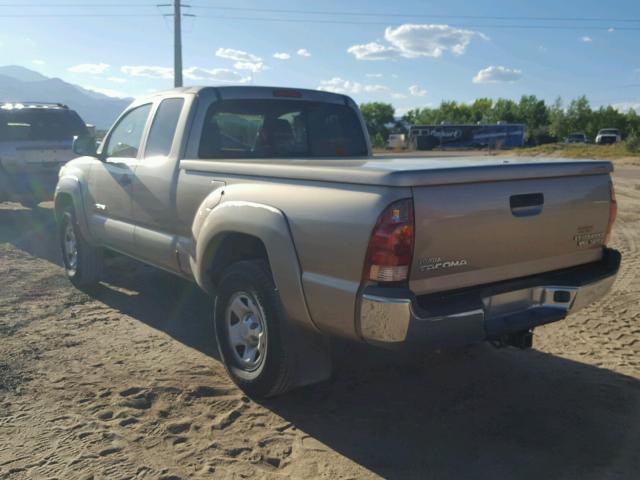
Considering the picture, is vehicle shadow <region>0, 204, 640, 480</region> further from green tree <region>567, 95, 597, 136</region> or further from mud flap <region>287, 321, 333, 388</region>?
green tree <region>567, 95, 597, 136</region>

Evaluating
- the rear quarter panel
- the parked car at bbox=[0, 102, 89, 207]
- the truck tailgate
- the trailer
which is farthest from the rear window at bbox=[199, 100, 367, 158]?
the trailer

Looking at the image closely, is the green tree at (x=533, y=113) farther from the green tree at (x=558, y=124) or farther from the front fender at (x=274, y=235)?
the front fender at (x=274, y=235)

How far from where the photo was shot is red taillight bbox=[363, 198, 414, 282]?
2.79m

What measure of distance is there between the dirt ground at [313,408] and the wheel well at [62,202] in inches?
52.2

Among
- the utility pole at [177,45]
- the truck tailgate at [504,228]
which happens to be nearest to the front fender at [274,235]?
the truck tailgate at [504,228]

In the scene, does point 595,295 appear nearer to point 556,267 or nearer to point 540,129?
point 556,267

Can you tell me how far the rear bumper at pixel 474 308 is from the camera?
2824mm

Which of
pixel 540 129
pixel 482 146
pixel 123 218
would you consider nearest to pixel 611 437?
pixel 123 218

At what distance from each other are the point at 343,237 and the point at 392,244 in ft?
0.89

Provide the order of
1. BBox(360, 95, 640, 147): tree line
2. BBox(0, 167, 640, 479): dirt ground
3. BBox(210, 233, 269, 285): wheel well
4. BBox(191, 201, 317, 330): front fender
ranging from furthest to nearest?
BBox(360, 95, 640, 147): tree line
BBox(210, 233, 269, 285): wheel well
BBox(191, 201, 317, 330): front fender
BBox(0, 167, 640, 479): dirt ground

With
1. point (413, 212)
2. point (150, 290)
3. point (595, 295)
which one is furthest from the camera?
point (150, 290)

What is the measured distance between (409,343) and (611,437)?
145 cm

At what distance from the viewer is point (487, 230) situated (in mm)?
3084

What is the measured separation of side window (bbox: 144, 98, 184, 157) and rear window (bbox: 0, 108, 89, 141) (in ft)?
22.5
